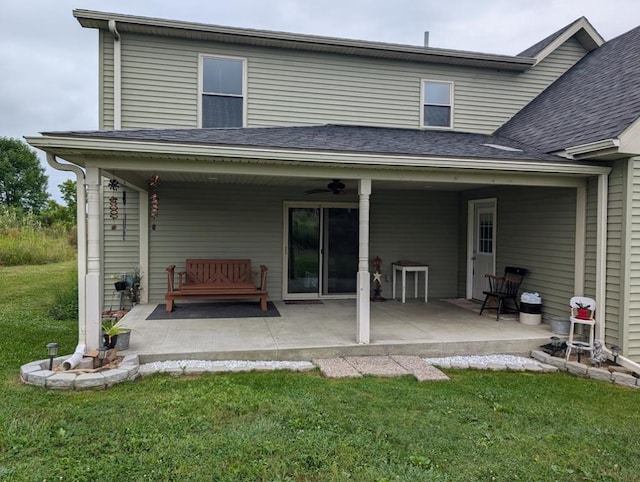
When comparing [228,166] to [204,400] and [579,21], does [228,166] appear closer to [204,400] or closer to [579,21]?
[204,400]

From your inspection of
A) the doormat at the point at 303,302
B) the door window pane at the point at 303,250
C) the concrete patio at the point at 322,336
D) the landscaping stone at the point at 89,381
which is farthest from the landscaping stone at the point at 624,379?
the landscaping stone at the point at 89,381

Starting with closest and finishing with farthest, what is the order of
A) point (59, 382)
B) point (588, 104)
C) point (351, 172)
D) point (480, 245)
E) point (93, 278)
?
point (59, 382) → point (93, 278) → point (351, 172) → point (588, 104) → point (480, 245)

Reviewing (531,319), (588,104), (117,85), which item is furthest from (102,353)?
(588,104)

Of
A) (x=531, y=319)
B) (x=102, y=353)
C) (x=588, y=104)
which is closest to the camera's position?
(x=102, y=353)

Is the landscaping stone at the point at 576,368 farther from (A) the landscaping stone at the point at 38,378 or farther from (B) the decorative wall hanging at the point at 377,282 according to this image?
(A) the landscaping stone at the point at 38,378

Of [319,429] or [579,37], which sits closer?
[319,429]

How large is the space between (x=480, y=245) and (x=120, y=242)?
6667mm

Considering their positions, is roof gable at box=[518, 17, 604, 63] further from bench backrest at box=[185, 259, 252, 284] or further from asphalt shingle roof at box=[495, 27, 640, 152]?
bench backrest at box=[185, 259, 252, 284]

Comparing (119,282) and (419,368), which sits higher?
(119,282)

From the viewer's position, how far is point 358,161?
5289 millimetres

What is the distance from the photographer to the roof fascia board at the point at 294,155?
4574 mm

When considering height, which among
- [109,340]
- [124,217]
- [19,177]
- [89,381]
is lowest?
[89,381]

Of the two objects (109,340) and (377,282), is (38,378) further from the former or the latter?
(377,282)

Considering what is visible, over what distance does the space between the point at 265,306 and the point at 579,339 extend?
15.2ft
